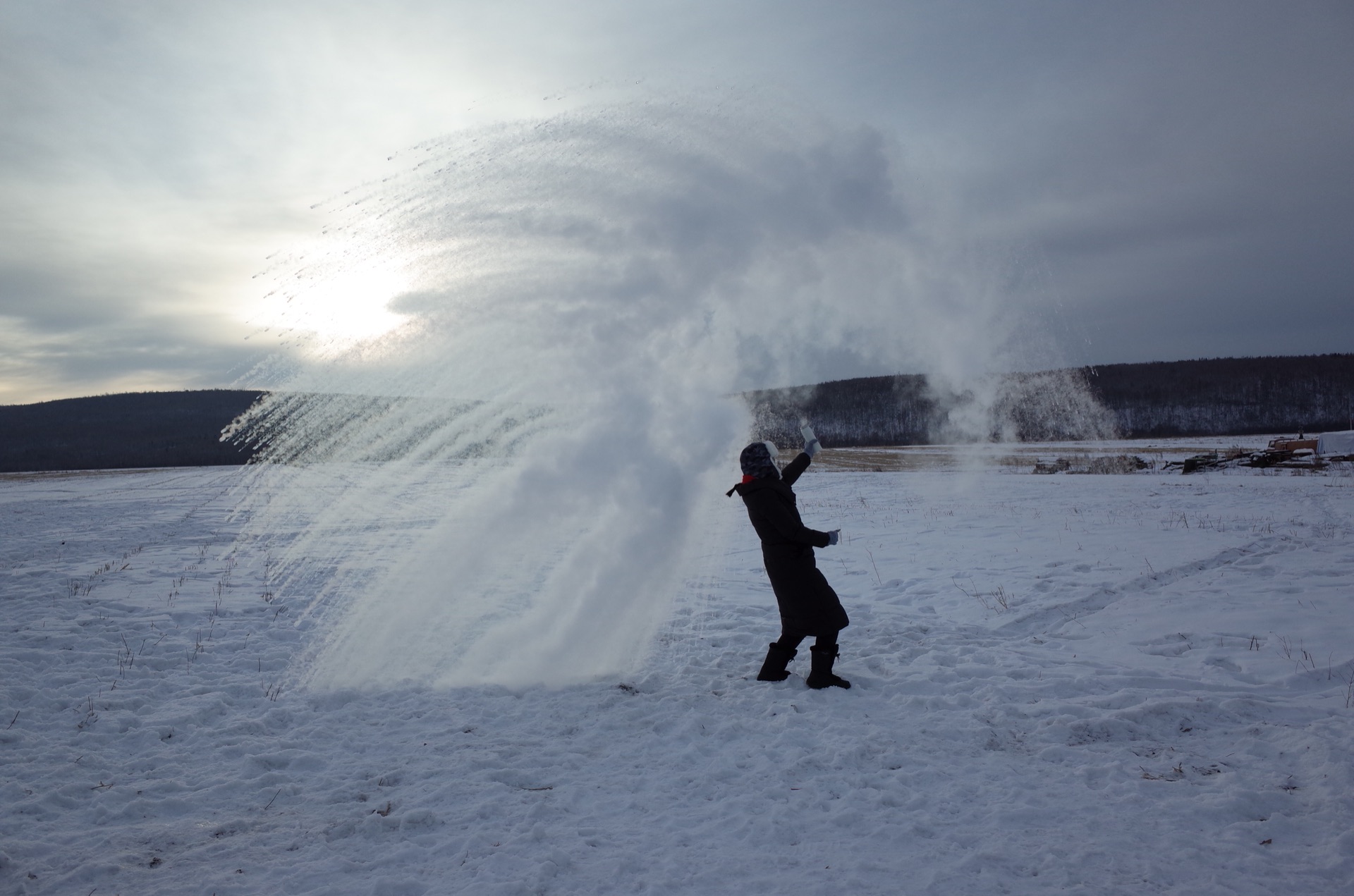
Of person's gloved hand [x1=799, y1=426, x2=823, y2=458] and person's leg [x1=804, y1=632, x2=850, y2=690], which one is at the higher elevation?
person's gloved hand [x1=799, y1=426, x2=823, y2=458]

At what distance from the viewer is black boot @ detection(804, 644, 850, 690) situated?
6434mm

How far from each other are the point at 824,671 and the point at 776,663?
47 cm

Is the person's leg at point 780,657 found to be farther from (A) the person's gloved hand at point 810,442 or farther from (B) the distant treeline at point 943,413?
(B) the distant treeline at point 943,413

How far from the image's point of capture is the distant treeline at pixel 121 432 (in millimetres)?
74188

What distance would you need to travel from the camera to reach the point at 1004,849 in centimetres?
386

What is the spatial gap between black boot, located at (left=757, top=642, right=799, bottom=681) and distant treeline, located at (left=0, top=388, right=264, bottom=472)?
222 feet

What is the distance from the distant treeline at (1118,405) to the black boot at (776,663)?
2584 inches

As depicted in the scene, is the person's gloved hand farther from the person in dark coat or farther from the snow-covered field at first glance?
the snow-covered field

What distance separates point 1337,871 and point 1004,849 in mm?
1546

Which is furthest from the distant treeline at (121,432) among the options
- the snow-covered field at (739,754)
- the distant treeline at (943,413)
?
the snow-covered field at (739,754)

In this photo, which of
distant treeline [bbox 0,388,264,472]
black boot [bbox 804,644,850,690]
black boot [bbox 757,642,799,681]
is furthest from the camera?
distant treeline [bbox 0,388,264,472]

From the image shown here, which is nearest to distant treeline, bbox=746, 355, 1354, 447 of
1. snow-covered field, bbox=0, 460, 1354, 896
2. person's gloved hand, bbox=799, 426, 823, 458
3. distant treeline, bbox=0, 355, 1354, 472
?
distant treeline, bbox=0, 355, 1354, 472

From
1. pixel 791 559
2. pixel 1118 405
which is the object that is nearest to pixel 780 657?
pixel 791 559

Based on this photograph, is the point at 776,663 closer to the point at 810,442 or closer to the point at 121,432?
the point at 810,442
